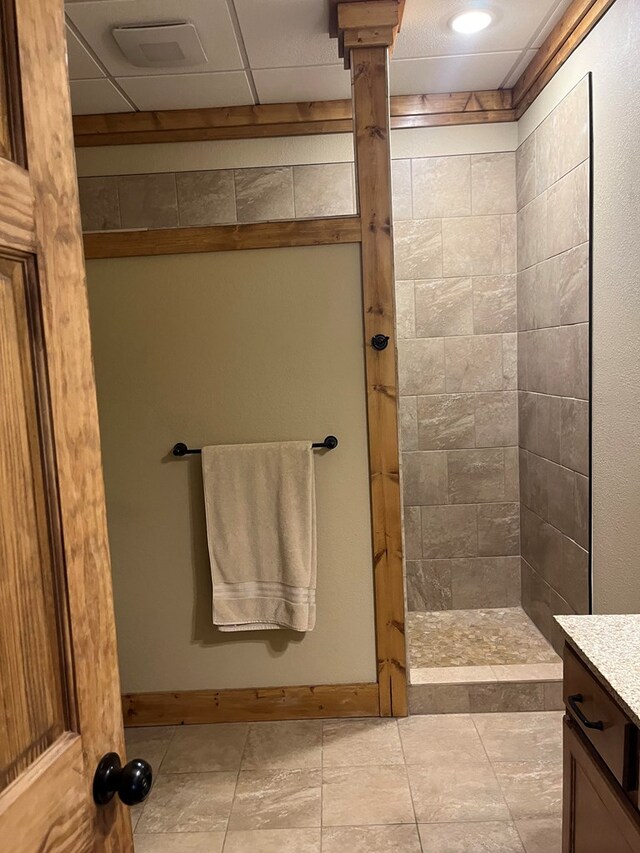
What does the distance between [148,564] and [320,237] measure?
1.36m

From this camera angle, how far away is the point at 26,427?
666 millimetres

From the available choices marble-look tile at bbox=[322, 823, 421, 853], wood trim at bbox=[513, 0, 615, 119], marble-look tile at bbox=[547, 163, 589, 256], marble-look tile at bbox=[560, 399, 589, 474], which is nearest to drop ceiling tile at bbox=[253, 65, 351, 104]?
wood trim at bbox=[513, 0, 615, 119]

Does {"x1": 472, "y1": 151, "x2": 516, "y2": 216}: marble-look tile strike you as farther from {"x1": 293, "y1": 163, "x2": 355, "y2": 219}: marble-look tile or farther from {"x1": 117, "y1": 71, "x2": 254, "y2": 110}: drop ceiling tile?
{"x1": 117, "y1": 71, "x2": 254, "y2": 110}: drop ceiling tile

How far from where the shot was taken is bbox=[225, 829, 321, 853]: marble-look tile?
1.83 meters

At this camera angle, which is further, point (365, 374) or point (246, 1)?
point (365, 374)

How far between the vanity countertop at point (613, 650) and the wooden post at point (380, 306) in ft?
3.33

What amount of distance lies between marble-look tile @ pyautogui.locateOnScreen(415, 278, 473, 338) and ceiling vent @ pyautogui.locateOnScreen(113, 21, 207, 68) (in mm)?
1396

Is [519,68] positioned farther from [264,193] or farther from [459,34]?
[264,193]

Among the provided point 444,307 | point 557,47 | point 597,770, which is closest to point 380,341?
point 444,307

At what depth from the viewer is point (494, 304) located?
3148 millimetres

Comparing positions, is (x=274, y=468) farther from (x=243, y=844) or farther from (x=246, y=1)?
(x=246, y=1)

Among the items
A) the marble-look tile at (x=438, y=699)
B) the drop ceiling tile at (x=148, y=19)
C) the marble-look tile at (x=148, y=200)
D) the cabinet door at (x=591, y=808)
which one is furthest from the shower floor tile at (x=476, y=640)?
the drop ceiling tile at (x=148, y=19)

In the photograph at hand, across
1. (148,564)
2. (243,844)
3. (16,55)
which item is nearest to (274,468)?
(148,564)

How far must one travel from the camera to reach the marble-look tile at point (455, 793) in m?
1.93
